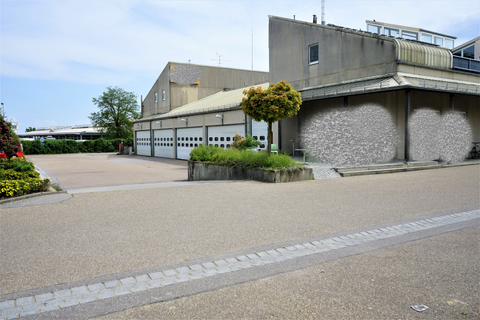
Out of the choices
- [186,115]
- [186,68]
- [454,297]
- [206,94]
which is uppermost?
[186,68]

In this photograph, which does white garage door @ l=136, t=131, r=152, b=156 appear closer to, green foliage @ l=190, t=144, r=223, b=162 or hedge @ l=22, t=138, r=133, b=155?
hedge @ l=22, t=138, r=133, b=155

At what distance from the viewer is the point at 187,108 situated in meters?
31.3

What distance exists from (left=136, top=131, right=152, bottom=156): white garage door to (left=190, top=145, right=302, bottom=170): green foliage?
21371mm

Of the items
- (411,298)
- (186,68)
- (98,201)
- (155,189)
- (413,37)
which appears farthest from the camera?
(186,68)

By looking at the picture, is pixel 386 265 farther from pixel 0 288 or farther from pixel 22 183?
pixel 22 183

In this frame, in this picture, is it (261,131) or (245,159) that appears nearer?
(245,159)

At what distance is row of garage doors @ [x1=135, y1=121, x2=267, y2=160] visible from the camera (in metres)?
20.4

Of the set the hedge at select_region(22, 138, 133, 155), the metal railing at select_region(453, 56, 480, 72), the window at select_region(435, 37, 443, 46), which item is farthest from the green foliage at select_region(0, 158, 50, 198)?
the hedge at select_region(22, 138, 133, 155)

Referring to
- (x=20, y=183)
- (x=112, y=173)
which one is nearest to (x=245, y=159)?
(x=20, y=183)

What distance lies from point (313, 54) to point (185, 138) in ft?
40.0

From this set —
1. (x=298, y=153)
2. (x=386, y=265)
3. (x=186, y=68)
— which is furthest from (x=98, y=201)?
(x=186, y=68)

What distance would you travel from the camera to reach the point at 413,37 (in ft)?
76.0

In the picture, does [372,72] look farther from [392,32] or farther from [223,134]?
[223,134]

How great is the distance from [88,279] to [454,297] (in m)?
3.53
